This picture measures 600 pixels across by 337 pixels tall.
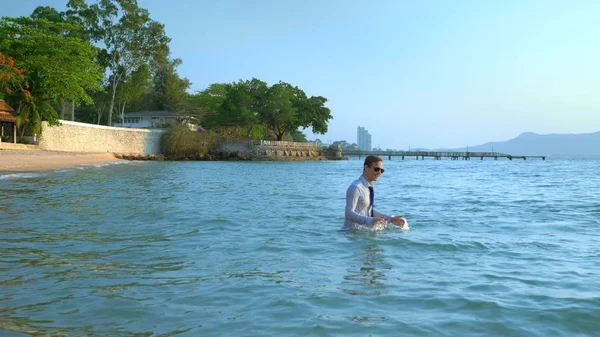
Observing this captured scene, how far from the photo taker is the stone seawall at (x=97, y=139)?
42750mm

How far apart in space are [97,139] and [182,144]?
1108 centimetres

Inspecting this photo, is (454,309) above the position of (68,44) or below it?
below

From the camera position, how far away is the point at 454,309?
4.13 m

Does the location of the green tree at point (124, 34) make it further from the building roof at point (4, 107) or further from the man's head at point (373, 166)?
the man's head at point (373, 166)

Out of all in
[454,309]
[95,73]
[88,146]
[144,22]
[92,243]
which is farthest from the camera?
[144,22]

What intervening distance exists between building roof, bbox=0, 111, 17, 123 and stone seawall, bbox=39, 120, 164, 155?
16.3 feet

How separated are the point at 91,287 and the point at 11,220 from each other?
5148 mm

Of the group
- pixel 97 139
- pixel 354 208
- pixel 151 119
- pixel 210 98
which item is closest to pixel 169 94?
pixel 210 98

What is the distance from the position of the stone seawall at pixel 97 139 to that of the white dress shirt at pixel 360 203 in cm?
3974

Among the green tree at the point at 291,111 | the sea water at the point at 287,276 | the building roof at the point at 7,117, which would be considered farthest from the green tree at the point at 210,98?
the sea water at the point at 287,276

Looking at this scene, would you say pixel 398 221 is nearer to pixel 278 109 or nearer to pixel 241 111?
pixel 241 111

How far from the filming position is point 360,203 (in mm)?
7285

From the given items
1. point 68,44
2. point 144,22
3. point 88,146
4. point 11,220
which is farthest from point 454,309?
point 144,22

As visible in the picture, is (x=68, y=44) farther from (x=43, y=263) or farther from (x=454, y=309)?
(x=454, y=309)
